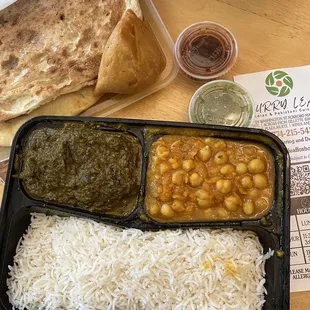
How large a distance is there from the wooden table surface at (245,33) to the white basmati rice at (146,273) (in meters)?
0.80

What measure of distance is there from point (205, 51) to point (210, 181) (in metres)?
0.89

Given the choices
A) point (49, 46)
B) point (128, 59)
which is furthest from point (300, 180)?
point (49, 46)

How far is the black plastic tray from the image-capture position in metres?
2.21

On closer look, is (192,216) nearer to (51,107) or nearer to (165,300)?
(165,300)

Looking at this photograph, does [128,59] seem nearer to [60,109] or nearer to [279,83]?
[60,109]

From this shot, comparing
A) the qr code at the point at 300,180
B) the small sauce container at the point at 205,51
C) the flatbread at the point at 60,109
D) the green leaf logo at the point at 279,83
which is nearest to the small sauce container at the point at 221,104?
the small sauce container at the point at 205,51

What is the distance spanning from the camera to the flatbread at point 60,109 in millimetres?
2648

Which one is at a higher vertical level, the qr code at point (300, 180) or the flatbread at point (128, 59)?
the flatbread at point (128, 59)

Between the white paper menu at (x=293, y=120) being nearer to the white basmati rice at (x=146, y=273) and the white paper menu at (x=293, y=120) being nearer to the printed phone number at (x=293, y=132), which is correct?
the printed phone number at (x=293, y=132)

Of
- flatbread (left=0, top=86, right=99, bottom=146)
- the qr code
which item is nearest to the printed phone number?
the qr code

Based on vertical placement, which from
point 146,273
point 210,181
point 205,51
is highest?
point 205,51

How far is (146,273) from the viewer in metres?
2.23

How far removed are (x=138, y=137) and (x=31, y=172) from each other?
0.58 meters

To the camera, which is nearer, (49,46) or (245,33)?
(49,46)
